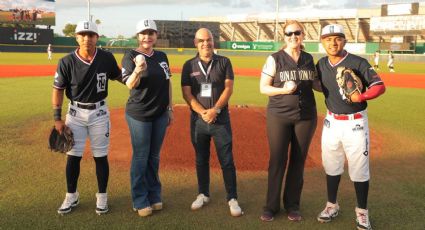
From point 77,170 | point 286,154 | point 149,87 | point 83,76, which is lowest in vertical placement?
point 77,170

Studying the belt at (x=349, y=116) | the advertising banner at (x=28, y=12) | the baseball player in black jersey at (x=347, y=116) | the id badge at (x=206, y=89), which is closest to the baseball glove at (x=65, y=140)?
the id badge at (x=206, y=89)

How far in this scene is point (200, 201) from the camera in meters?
4.48

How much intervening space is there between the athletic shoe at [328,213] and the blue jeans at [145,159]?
1.82 m

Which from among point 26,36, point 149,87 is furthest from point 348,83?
point 26,36

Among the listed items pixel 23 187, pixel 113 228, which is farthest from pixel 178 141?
pixel 113 228

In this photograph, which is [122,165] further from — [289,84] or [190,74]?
[289,84]

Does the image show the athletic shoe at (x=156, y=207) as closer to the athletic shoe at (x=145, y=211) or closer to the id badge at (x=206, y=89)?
the athletic shoe at (x=145, y=211)

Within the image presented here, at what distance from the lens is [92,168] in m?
5.92

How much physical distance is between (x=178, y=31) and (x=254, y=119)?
200 ft

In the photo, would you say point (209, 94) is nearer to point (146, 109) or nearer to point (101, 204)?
point (146, 109)

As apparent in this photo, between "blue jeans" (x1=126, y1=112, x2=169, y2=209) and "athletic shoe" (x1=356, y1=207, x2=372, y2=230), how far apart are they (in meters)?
2.18

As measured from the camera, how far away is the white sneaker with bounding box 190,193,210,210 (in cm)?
442

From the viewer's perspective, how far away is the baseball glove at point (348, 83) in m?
3.69

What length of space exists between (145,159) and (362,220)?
2.38m
